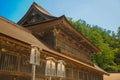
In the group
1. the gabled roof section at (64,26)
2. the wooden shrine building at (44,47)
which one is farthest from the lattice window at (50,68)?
the gabled roof section at (64,26)

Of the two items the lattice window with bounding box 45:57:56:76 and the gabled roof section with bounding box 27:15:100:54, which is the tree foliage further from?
the lattice window with bounding box 45:57:56:76

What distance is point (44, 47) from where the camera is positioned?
10273 mm

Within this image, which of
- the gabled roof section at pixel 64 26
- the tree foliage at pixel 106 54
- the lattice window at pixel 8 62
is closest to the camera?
the lattice window at pixel 8 62

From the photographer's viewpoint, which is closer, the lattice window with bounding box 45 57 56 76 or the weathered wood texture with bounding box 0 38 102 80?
the lattice window with bounding box 45 57 56 76

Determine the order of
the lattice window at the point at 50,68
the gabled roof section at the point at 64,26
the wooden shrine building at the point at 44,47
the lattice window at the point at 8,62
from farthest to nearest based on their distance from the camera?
the gabled roof section at the point at 64,26 → the wooden shrine building at the point at 44,47 → the lattice window at the point at 8,62 → the lattice window at the point at 50,68

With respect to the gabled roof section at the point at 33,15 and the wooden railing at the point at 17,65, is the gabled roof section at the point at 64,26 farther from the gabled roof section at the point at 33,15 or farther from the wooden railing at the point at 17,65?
the wooden railing at the point at 17,65

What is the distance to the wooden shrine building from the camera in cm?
774

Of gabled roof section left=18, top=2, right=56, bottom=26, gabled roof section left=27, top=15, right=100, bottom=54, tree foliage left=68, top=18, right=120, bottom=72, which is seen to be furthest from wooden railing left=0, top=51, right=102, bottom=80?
tree foliage left=68, top=18, right=120, bottom=72

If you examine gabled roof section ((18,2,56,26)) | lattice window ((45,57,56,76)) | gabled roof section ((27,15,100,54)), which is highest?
gabled roof section ((18,2,56,26))

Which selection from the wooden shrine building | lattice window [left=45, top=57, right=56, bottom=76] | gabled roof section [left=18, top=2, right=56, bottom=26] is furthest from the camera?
gabled roof section [left=18, top=2, right=56, bottom=26]

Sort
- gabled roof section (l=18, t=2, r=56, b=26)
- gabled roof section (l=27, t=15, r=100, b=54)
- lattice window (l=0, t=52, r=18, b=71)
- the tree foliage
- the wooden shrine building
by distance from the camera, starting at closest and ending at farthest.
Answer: lattice window (l=0, t=52, r=18, b=71)
the wooden shrine building
gabled roof section (l=27, t=15, r=100, b=54)
gabled roof section (l=18, t=2, r=56, b=26)
the tree foliage

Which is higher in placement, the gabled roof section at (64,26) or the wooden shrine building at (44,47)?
the gabled roof section at (64,26)

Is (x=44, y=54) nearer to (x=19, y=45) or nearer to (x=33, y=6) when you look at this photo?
(x=19, y=45)

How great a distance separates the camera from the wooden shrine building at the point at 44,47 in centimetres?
774
